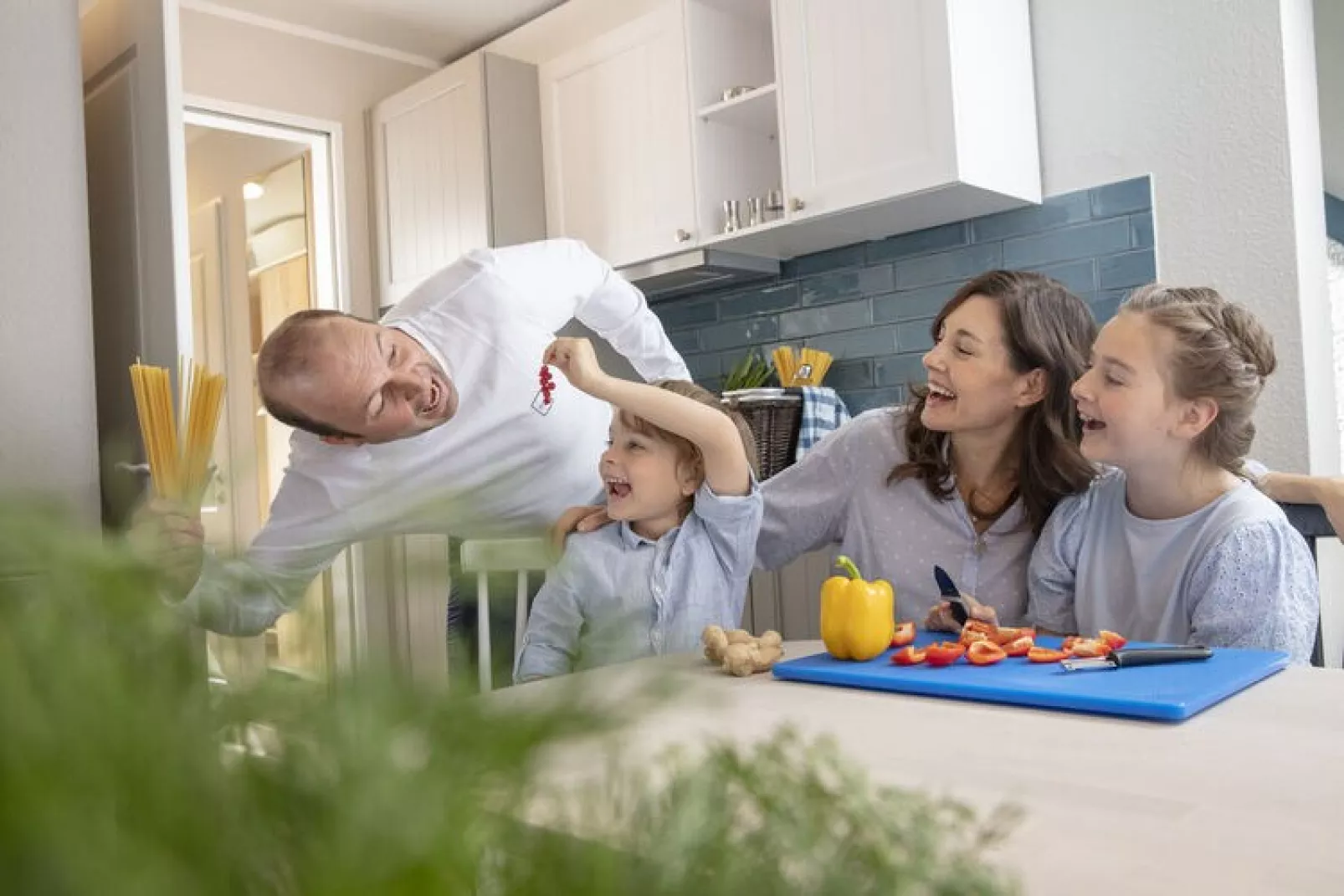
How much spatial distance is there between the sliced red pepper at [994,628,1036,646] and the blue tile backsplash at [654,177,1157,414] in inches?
65.2

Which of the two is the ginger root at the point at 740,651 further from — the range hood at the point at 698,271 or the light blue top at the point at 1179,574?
the range hood at the point at 698,271

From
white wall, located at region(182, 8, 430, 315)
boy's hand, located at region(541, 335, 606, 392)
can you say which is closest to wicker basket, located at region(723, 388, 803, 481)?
boy's hand, located at region(541, 335, 606, 392)

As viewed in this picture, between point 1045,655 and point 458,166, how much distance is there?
10.9ft

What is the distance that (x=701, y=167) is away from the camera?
3525 mm

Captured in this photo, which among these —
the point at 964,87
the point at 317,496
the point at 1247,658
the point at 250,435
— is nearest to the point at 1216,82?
the point at 964,87

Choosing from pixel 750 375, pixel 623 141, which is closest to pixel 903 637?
pixel 750 375

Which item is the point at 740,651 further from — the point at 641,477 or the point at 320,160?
the point at 320,160

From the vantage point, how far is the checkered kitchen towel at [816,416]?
316 cm

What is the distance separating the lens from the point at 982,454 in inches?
76.2

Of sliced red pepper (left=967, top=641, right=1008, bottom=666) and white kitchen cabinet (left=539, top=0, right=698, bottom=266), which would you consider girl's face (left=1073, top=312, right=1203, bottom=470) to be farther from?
white kitchen cabinet (left=539, top=0, right=698, bottom=266)

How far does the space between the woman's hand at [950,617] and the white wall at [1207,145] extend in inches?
57.9

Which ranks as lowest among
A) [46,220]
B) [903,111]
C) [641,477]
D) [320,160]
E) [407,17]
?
[641,477]

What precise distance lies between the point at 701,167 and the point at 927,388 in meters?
1.79

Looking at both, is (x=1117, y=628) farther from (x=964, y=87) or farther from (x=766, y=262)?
(x=766, y=262)
